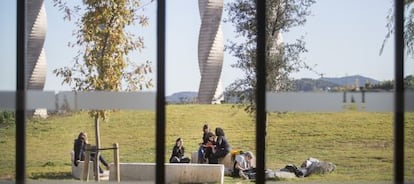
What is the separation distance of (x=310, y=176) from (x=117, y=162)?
1.45 metres

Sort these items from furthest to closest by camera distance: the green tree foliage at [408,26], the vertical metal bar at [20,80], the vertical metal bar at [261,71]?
the vertical metal bar at [20,80] < the green tree foliage at [408,26] < the vertical metal bar at [261,71]

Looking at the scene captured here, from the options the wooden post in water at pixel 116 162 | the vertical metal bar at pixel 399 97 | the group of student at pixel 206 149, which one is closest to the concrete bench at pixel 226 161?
the group of student at pixel 206 149

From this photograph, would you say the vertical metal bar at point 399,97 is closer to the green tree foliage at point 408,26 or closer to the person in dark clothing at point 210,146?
the green tree foliage at point 408,26

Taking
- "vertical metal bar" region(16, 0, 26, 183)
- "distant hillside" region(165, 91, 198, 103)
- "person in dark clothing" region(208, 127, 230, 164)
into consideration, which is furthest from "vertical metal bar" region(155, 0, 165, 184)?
"vertical metal bar" region(16, 0, 26, 183)

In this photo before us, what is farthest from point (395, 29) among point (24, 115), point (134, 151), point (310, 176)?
point (24, 115)

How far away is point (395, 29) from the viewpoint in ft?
14.1

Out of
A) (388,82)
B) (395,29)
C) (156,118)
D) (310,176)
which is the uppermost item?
(395,29)

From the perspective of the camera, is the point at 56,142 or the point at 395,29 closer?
the point at 395,29

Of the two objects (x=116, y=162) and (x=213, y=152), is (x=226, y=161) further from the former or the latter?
(x=116, y=162)

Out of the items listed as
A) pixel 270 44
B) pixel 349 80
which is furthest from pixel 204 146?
pixel 349 80

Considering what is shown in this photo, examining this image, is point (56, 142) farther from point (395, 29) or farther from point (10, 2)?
point (395, 29)

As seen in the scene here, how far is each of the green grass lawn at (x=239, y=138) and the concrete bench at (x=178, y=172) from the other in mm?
64

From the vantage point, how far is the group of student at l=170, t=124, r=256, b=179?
4.54 meters

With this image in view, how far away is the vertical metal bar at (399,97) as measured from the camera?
427cm
